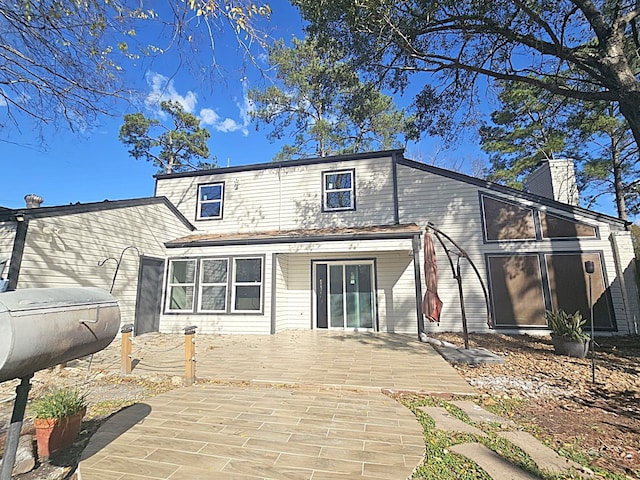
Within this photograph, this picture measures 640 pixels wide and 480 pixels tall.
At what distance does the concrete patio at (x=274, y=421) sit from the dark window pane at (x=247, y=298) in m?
2.76

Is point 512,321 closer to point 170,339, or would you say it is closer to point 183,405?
point 183,405

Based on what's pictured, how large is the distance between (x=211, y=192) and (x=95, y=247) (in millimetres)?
4869

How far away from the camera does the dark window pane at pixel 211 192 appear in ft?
37.9

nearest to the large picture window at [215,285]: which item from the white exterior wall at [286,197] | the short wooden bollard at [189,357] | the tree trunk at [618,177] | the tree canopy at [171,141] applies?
the white exterior wall at [286,197]

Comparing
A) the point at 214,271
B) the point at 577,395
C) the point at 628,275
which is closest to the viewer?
the point at 577,395

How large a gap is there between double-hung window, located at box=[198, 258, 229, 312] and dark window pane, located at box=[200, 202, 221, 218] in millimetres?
2667

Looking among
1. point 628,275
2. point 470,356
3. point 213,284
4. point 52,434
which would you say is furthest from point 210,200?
point 628,275

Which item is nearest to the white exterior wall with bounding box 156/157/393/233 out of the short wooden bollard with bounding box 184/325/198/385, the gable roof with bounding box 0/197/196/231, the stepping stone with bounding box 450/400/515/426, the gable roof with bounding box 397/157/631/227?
the gable roof with bounding box 397/157/631/227

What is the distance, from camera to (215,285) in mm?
9258

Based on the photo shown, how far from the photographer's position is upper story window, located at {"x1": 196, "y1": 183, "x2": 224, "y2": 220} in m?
11.5

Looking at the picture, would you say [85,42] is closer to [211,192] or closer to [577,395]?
[211,192]

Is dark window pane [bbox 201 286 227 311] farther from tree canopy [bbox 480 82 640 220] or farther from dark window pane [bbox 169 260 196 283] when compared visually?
tree canopy [bbox 480 82 640 220]

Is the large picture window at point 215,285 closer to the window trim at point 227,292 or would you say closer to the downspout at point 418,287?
the window trim at point 227,292

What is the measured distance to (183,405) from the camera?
12.2 feet
